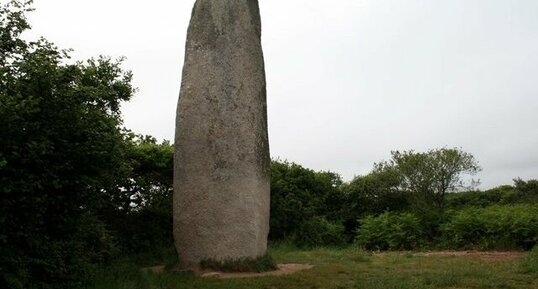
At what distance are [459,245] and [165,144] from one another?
8.69 metres

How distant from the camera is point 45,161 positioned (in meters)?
6.80

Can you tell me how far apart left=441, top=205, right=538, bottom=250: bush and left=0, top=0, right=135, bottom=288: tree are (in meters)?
11.0

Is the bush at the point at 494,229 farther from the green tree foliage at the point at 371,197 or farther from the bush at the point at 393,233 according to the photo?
the green tree foliage at the point at 371,197

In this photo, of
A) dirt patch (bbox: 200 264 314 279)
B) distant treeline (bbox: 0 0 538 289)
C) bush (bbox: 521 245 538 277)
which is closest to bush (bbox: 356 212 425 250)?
distant treeline (bbox: 0 0 538 289)

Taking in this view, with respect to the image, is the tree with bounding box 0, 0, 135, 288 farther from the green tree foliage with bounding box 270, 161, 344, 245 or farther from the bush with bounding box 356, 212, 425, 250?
the bush with bounding box 356, 212, 425, 250

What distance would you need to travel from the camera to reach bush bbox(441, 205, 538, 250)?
14734 millimetres

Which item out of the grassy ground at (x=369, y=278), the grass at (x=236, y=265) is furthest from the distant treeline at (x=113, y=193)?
the grass at (x=236, y=265)

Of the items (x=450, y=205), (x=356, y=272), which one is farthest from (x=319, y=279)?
(x=450, y=205)

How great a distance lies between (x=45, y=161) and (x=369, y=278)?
5.51m

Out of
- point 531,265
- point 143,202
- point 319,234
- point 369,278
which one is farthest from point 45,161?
point 319,234

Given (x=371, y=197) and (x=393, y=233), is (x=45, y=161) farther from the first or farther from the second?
(x=371, y=197)

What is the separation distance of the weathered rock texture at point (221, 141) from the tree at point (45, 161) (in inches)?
101

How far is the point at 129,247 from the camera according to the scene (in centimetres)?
1294

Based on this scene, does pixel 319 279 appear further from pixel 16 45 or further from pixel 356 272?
pixel 16 45
